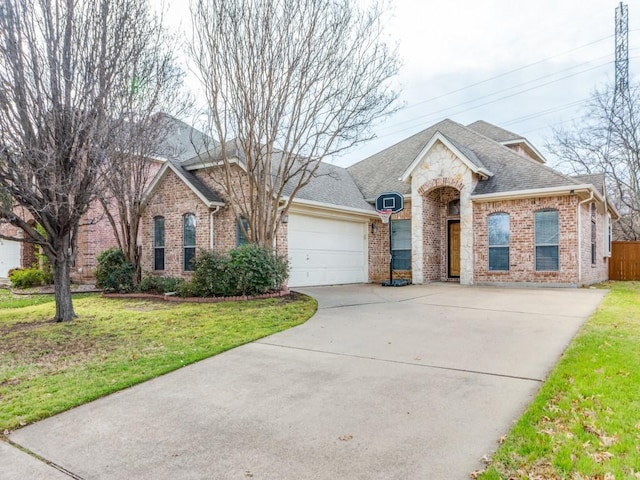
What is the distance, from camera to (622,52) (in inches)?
951

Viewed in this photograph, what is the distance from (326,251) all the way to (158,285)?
5.51m

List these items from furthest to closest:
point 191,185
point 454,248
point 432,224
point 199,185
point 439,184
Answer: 1. point 454,248
2. point 432,224
3. point 439,184
4. point 199,185
5. point 191,185

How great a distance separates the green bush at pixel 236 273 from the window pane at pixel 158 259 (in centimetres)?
472

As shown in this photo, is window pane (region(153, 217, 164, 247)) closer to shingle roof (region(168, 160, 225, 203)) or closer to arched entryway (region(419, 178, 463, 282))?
shingle roof (region(168, 160, 225, 203))

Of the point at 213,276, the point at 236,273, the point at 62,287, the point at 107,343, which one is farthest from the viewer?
the point at 213,276

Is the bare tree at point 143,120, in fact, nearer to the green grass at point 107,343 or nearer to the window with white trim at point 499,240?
the green grass at point 107,343

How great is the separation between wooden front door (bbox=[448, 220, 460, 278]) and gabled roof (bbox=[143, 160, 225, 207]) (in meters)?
8.29

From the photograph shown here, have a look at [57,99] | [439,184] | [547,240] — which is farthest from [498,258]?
[57,99]

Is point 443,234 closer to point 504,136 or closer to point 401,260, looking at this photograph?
point 401,260

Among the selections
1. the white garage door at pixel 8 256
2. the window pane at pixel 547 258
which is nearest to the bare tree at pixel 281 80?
the window pane at pixel 547 258

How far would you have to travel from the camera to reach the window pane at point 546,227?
512 inches

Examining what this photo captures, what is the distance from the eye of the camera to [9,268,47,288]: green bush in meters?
15.8

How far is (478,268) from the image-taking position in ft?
46.4

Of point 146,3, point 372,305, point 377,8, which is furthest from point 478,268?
point 146,3
